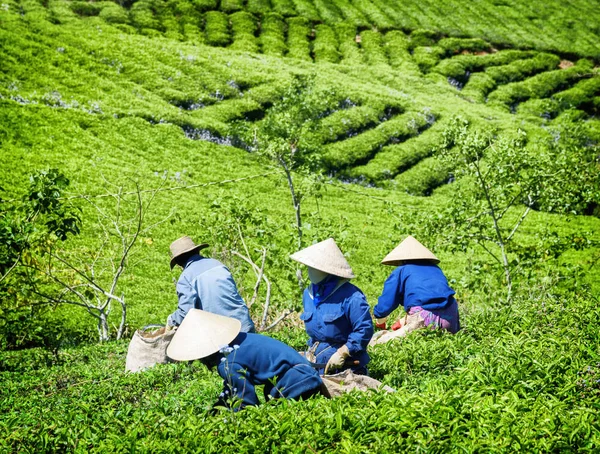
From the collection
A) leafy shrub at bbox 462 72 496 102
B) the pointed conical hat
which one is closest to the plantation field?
leafy shrub at bbox 462 72 496 102

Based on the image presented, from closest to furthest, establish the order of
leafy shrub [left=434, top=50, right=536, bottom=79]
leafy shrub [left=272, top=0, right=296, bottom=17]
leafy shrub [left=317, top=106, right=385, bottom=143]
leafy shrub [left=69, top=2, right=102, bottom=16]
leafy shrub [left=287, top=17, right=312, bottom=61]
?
1. leafy shrub [left=317, top=106, right=385, bottom=143]
2. leafy shrub [left=69, top=2, right=102, bottom=16]
3. leafy shrub [left=287, top=17, right=312, bottom=61]
4. leafy shrub [left=434, top=50, right=536, bottom=79]
5. leafy shrub [left=272, top=0, right=296, bottom=17]

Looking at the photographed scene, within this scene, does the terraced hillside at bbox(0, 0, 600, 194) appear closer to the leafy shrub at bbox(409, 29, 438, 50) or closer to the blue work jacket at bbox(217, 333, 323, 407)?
the leafy shrub at bbox(409, 29, 438, 50)

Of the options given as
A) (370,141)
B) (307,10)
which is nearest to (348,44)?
(307,10)

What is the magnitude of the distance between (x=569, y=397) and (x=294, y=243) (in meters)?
7.88

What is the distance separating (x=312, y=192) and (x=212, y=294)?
6.30 metres

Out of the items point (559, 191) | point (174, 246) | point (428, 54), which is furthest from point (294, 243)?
point (428, 54)

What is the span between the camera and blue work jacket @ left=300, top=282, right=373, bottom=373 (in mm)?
7078

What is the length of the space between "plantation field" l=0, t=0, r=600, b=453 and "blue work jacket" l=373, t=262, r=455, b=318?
2.29ft

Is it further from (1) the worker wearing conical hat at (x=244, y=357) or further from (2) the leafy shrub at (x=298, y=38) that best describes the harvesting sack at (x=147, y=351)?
(2) the leafy shrub at (x=298, y=38)

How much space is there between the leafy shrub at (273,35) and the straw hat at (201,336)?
40.1 meters

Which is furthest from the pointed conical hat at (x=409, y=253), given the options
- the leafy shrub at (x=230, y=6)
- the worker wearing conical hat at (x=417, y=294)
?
the leafy shrub at (x=230, y=6)

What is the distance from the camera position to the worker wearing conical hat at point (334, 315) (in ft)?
23.3

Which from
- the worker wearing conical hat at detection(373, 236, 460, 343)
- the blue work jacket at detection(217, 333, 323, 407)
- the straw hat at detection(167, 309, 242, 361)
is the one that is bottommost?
the worker wearing conical hat at detection(373, 236, 460, 343)

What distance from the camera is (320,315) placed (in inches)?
293
